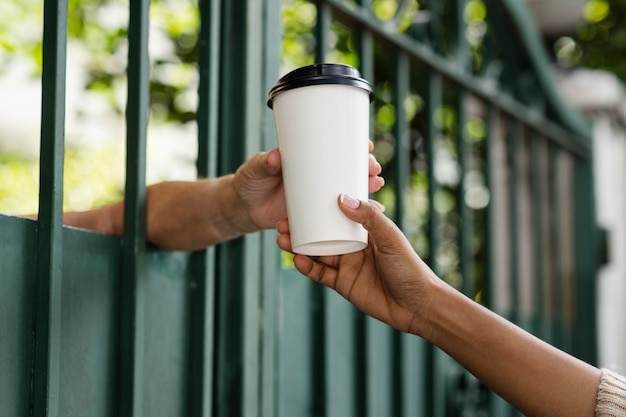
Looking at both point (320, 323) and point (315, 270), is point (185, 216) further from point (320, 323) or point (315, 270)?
point (320, 323)

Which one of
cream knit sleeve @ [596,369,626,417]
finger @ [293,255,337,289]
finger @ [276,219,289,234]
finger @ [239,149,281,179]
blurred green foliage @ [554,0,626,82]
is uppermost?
blurred green foliage @ [554,0,626,82]

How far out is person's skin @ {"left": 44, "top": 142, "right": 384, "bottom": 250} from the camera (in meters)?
1.39

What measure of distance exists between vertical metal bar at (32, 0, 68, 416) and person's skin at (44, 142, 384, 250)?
0.27 meters

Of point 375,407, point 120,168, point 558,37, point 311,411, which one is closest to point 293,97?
point 311,411

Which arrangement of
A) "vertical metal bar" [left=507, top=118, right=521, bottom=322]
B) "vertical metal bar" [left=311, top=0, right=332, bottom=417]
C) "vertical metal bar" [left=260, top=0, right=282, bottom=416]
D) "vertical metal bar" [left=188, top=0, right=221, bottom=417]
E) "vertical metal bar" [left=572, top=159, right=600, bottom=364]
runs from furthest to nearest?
1. "vertical metal bar" [left=572, top=159, right=600, bottom=364]
2. "vertical metal bar" [left=507, top=118, right=521, bottom=322]
3. "vertical metal bar" [left=311, top=0, right=332, bottom=417]
4. "vertical metal bar" [left=260, top=0, right=282, bottom=416]
5. "vertical metal bar" [left=188, top=0, right=221, bottom=417]

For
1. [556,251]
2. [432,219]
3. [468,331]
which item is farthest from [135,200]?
[556,251]

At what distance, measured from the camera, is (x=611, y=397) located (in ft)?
4.49

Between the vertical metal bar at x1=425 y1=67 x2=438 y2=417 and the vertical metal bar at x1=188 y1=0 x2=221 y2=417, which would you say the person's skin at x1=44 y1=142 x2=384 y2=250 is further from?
the vertical metal bar at x1=425 y1=67 x2=438 y2=417

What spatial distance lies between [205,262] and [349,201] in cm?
51

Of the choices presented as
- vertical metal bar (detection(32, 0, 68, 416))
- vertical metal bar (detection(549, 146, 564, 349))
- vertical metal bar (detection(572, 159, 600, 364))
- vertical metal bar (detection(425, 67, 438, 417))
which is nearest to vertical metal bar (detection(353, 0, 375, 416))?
vertical metal bar (detection(425, 67, 438, 417))

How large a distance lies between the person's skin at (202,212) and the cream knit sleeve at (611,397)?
54 centimetres

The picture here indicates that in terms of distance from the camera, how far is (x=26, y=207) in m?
4.90

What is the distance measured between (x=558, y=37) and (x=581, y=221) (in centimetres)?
97

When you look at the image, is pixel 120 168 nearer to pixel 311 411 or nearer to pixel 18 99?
pixel 18 99
